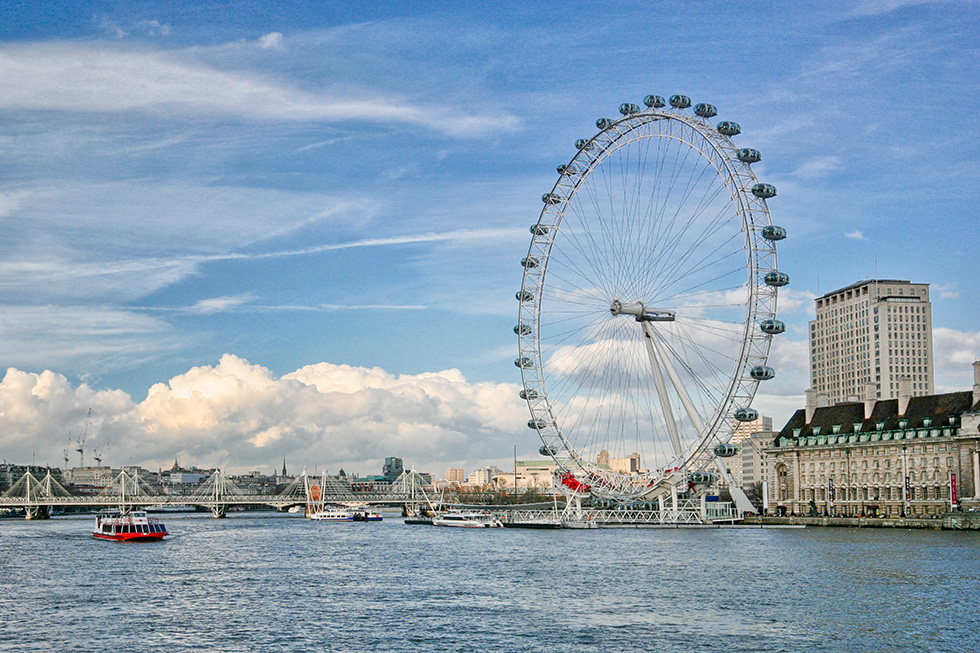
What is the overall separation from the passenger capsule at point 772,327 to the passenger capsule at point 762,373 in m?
2.80

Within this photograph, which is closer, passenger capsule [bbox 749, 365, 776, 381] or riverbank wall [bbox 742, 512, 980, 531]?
passenger capsule [bbox 749, 365, 776, 381]

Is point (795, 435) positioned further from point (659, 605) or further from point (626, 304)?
point (659, 605)

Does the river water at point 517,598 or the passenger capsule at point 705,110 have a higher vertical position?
the passenger capsule at point 705,110

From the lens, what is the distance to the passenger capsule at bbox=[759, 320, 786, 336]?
3378 inches

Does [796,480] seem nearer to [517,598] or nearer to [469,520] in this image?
[469,520]

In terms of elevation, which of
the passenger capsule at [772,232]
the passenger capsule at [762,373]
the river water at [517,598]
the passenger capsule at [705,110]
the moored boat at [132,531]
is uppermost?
the passenger capsule at [705,110]

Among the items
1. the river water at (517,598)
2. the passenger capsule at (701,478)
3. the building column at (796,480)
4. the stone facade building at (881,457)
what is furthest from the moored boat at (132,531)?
the building column at (796,480)

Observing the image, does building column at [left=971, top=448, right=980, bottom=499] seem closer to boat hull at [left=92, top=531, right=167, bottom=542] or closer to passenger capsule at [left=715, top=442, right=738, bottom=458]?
passenger capsule at [left=715, top=442, right=738, bottom=458]

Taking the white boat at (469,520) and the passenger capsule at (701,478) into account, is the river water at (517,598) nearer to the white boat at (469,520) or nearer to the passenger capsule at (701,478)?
the passenger capsule at (701,478)

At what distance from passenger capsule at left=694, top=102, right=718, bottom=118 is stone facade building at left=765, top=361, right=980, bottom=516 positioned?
147ft

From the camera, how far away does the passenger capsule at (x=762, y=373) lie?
8612 cm

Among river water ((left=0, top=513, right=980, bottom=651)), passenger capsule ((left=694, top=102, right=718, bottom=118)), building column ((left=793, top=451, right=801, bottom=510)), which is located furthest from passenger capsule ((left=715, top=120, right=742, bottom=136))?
building column ((left=793, top=451, right=801, bottom=510))

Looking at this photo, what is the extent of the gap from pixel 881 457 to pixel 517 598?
7978cm

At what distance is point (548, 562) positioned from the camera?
246ft
